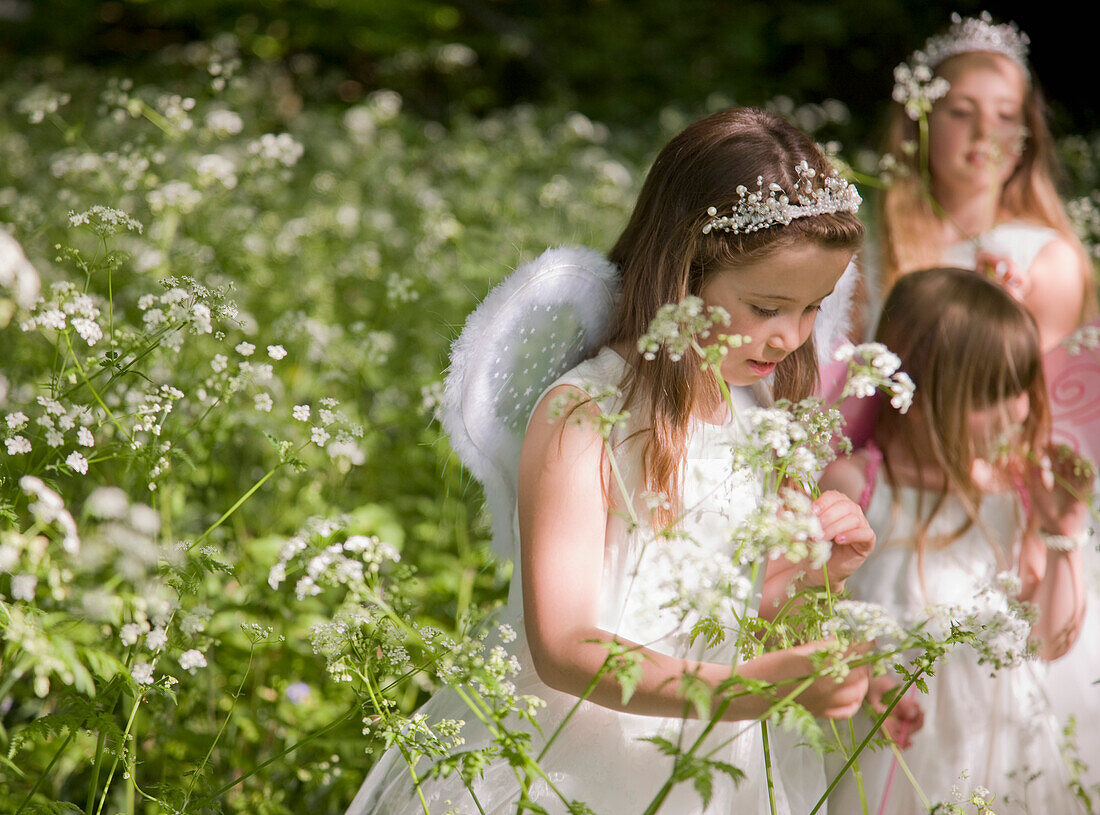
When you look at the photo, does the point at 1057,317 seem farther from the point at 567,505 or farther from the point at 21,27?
the point at 21,27

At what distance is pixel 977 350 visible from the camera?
7.08 feet

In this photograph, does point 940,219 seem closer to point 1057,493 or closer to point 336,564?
point 1057,493

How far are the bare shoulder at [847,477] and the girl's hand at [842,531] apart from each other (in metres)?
0.60

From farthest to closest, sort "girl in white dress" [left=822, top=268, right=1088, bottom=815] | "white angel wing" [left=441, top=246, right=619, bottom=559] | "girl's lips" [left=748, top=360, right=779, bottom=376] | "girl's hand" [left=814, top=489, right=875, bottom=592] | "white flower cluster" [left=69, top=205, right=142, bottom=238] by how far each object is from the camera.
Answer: "girl in white dress" [left=822, top=268, right=1088, bottom=815] → "white flower cluster" [left=69, top=205, right=142, bottom=238] → "white angel wing" [left=441, top=246, right=619, bottom=559] → "girl's lips" [left=748, top=360, right=779, bottom=376] → "girl's hand" [left=814, top=489, right=875, bottom=592]

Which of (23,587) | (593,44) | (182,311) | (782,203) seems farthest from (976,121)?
(593,44)

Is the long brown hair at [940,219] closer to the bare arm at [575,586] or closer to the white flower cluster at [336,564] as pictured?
the bare arm at [575,586]

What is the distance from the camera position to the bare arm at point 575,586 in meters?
1.37

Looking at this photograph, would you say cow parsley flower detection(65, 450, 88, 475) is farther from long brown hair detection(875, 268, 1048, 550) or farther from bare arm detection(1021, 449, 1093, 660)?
bare arm detection(1021, 449, 1093, 660)

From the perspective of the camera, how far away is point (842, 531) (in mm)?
1468

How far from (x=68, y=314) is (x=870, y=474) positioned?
1657mm

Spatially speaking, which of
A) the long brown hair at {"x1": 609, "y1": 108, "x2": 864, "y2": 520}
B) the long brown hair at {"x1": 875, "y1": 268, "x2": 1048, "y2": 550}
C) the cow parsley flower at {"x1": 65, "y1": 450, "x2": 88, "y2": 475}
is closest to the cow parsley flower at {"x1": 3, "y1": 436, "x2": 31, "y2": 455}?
the cow parsley flower at {"x1": 65, "y1": 450, "x2": 88, "y2": 475}

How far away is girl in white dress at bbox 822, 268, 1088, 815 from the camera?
6.95 ft

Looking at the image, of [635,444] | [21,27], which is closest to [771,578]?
[635,444]

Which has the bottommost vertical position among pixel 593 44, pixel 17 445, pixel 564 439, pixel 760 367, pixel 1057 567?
pixel 593 44
